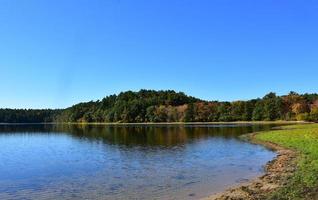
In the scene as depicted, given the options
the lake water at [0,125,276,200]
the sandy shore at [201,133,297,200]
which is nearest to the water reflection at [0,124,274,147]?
the lake water at [0,125,276,200]

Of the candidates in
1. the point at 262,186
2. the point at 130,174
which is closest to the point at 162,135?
the point at 130,174

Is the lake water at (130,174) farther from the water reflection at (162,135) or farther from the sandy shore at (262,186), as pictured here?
the water reflection at (162,135)

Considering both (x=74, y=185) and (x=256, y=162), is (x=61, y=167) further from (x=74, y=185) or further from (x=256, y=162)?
(x=256, y=162)

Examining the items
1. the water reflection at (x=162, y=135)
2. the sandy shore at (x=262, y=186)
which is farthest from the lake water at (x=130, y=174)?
the water reflection at (x=162, y=135)

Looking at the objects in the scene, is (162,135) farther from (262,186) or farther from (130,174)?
(262,186)

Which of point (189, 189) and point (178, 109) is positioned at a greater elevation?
point (178, 109)

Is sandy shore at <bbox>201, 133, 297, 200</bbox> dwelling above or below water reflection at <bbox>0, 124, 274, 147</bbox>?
below

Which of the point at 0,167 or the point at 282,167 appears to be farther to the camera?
the point at 0,167

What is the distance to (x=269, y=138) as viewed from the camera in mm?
60812

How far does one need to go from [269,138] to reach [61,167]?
33684 mm

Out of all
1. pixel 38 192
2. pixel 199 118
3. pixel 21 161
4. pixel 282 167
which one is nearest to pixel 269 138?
pixel 282 167

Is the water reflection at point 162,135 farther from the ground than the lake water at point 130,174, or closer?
farther from the ground

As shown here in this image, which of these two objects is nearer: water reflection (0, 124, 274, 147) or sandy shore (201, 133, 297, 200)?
sandy shore (201, 133, 297, 200)

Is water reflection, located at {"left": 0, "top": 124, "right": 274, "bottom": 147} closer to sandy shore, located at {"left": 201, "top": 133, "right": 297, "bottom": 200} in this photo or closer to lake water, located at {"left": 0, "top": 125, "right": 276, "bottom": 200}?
lake water, located at {"left": 0, "top": 125, "right": 276, "bottom": 200}
